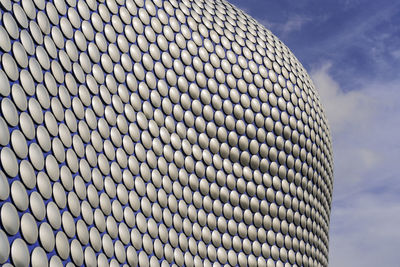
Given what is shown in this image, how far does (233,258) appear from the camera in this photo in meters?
31.1

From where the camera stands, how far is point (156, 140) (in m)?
28.1

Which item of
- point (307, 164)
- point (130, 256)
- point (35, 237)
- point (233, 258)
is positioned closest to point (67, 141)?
point (35, 237)

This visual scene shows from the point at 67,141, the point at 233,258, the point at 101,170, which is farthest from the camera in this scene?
the point at 233,258

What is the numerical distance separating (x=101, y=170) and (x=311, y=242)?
18666mm

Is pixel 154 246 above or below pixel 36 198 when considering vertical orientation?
above

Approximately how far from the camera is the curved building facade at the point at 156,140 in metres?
19.6

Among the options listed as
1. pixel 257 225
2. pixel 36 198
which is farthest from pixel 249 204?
pixel 36 198

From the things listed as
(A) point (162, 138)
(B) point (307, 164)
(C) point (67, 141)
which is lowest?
(C) point (67, 141)

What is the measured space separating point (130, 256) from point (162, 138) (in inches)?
252

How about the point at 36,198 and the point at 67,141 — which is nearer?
the point at 36,198

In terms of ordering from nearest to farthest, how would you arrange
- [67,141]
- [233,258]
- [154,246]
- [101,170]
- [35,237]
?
1. [35,237]
2. [67,141]
3. [101,170]
4. [154,246]
5. [233,258]

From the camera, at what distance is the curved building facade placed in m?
19.6

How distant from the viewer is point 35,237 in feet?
61.3

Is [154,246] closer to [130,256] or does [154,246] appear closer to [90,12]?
[130,256]
